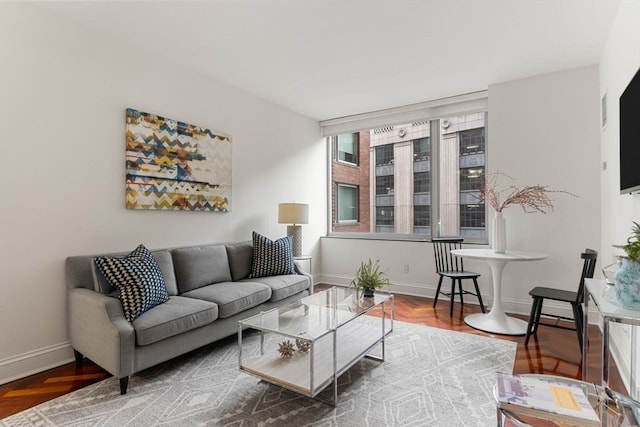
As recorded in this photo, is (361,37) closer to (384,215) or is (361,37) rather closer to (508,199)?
(508,199)

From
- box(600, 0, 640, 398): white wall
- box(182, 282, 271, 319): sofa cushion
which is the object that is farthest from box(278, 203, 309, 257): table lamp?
box(600, 0, 640, 398): white wall

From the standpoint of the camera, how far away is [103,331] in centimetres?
214

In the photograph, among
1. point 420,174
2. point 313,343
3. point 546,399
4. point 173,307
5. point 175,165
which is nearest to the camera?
point 546,399

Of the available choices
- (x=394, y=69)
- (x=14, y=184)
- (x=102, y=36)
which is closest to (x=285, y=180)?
(x=394, y=69)

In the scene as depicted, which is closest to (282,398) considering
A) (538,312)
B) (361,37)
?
(538,312)

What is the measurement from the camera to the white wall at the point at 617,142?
83.7 inches

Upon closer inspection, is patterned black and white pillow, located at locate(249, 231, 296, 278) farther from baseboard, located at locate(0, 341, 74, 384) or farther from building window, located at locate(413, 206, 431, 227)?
building window, located at locate(413, 206, 431, 227)

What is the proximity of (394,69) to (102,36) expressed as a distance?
2.70m

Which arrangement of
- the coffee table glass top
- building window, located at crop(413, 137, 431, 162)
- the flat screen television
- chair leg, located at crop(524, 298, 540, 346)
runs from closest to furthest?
1. the flat screen television
2. the coffee table glass top
3. chair leg, located at crop(524, 298, 540, 346)
4. building window, located at crop(413, 137, 431, 162)

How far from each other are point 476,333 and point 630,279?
194cm

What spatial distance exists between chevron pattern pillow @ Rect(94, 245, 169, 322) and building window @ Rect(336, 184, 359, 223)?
11.5ft

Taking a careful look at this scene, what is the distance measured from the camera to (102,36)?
9.14ft

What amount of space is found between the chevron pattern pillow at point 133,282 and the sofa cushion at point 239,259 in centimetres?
100

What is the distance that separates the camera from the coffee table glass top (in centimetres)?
205
